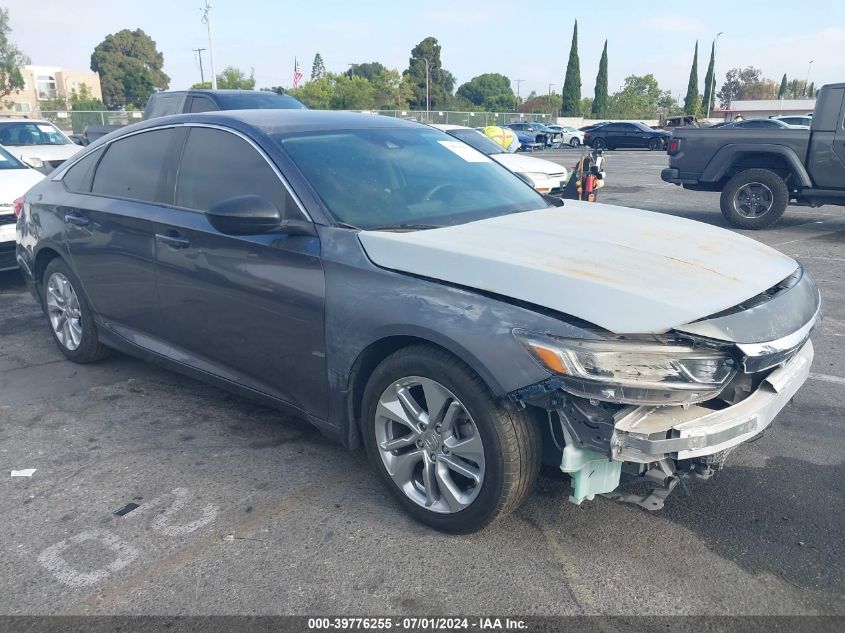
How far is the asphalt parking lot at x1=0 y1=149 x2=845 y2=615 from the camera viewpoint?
8.47 ft

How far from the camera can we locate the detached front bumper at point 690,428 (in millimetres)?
2441

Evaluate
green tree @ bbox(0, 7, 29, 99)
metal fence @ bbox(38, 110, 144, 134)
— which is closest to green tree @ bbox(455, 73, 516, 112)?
green tree @ bbox(0, 7, 29, 99)

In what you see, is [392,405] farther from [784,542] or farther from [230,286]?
[784,542]

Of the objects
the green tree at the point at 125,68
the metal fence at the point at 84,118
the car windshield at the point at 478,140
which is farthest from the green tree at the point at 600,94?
the car windshield at the point at 478,140

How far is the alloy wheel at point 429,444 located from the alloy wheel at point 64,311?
110 inches

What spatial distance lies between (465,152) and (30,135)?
1117 centimetres

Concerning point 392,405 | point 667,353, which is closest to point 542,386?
point 667,353

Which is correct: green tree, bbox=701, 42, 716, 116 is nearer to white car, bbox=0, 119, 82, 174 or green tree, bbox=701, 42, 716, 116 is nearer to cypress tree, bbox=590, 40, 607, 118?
cypress tree, bbox=590, 40, 607, 118

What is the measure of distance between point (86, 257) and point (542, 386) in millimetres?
3304

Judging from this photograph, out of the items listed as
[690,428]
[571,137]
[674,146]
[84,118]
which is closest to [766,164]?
[674,146]

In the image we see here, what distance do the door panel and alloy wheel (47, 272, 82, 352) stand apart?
1.19m

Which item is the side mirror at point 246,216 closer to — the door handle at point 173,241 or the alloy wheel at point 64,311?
the door handle at point 173,241

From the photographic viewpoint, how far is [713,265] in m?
2.92

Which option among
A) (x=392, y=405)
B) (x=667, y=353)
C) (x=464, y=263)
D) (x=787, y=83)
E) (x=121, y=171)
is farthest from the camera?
(x=787, y=83)
